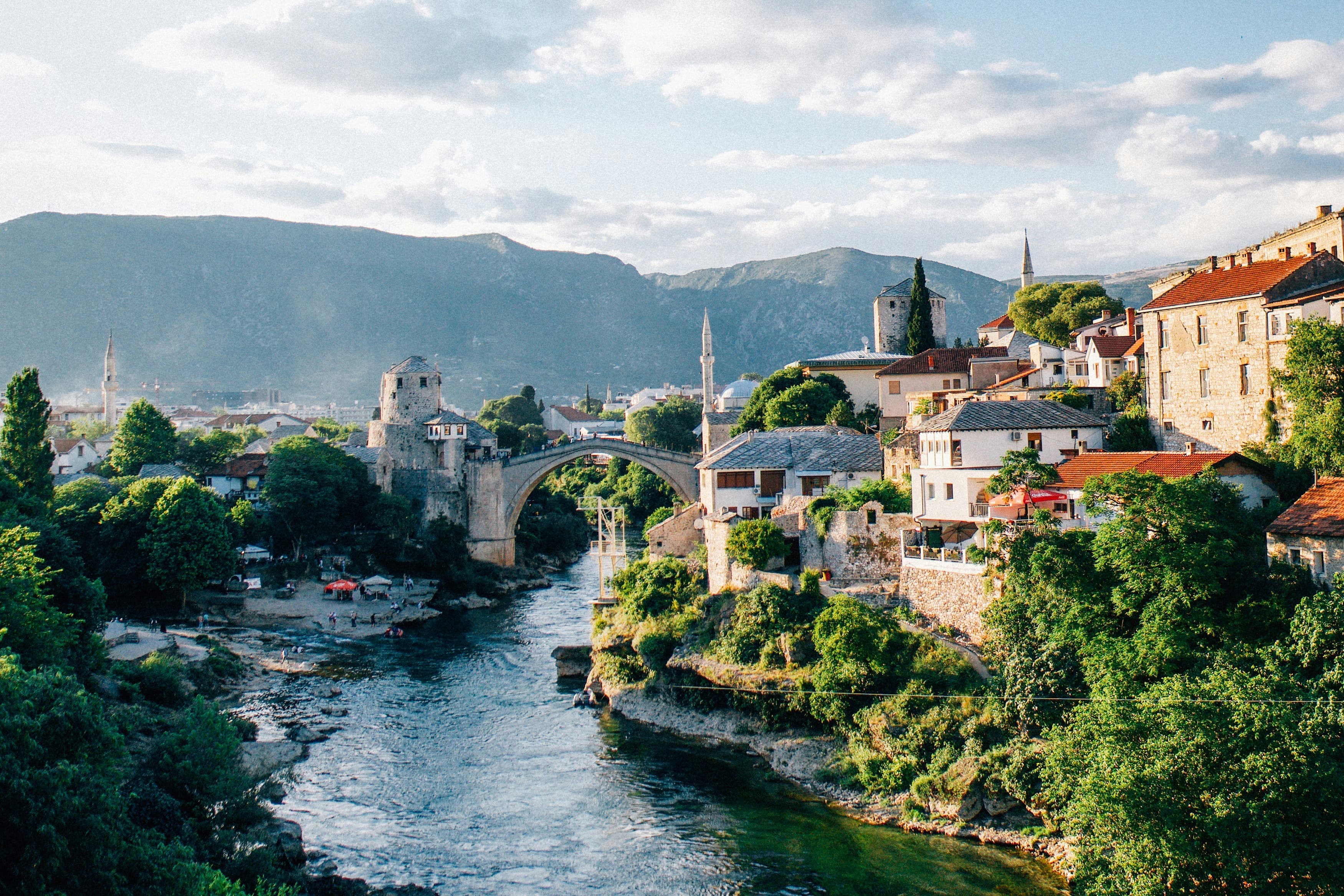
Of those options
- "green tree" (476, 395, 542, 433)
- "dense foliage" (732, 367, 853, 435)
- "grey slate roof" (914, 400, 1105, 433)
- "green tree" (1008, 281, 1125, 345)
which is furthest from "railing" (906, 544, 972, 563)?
"green tree" (476, 395, 542, 433)

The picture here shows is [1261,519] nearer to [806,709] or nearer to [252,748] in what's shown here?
[806,709]

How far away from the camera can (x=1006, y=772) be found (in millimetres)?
24938

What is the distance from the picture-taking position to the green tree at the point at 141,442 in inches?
2790

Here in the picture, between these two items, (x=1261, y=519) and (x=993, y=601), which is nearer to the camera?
(x=1261, y=519)

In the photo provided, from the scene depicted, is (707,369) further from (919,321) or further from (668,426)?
(919,321)

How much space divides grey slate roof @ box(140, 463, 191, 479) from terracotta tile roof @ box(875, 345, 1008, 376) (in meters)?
42.5

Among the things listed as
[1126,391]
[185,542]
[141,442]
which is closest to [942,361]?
[1126,391]

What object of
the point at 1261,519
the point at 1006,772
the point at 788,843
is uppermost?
the point at 1261,519

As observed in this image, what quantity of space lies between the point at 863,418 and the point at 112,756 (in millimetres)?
41625

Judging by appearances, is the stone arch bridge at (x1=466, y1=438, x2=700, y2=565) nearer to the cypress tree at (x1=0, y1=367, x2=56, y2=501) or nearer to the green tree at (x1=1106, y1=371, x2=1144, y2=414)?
the cypress tree at (x1=0, y1=367, x2=56, y2=501)

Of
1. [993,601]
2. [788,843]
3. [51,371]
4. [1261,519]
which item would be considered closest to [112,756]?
[788,843]

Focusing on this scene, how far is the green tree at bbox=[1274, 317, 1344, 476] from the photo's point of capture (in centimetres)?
2731

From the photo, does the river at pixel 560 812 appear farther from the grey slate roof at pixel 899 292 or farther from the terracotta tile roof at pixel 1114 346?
the grey slate roof at pixel 899 292

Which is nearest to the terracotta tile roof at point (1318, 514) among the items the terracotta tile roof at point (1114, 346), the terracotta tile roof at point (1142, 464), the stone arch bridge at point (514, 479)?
the terracotta tile roof at point (1142, 464)
